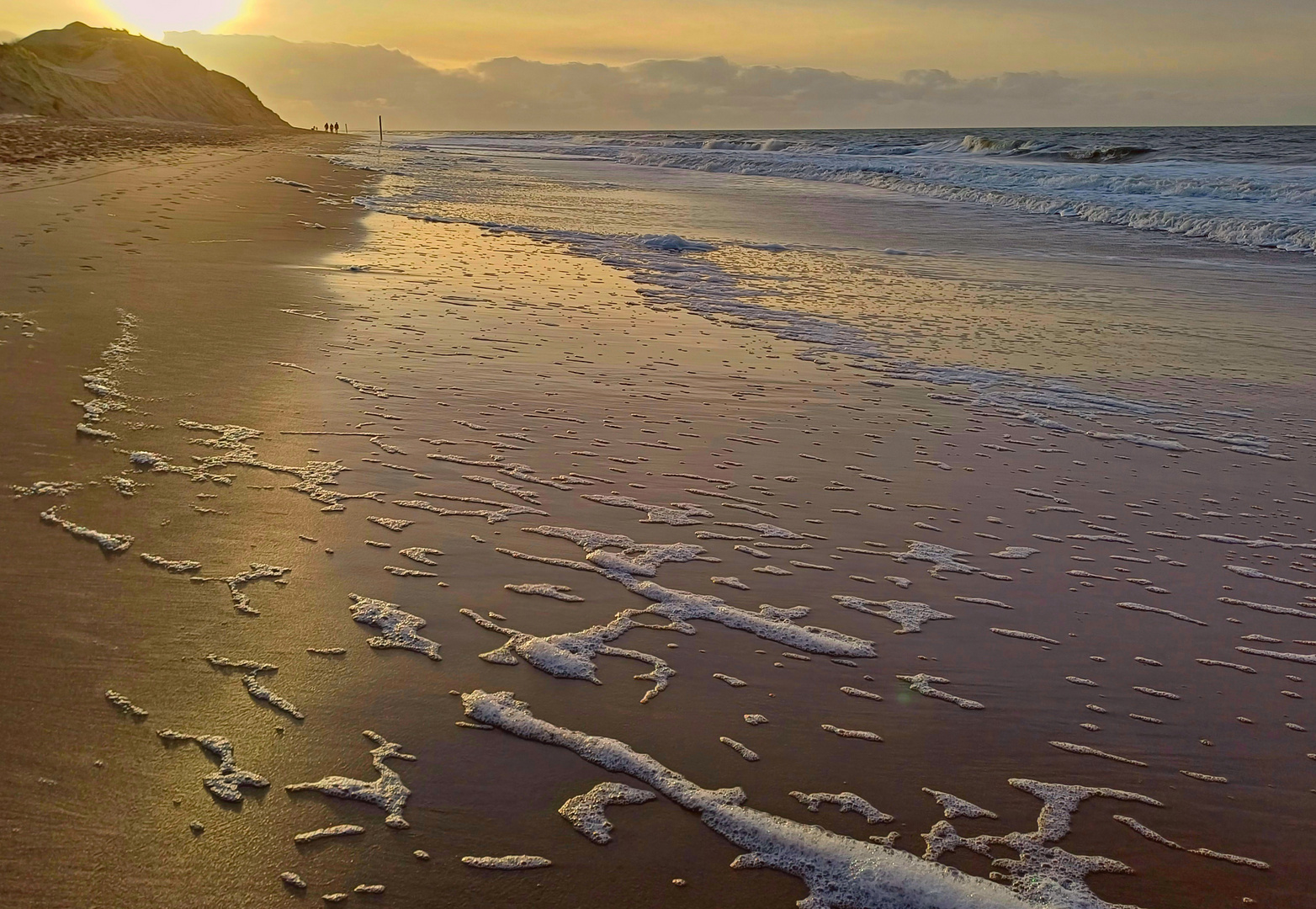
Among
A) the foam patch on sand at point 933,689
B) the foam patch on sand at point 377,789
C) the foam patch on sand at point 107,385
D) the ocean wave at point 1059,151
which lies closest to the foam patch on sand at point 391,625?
the foam patch on sand at point 377,789

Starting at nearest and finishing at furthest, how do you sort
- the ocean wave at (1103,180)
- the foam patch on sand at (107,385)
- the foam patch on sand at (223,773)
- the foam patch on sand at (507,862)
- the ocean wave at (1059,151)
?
the foam patch on sand at (507,862)
the foam patch on sand at (223,773)
the foam patch on sand at (107,385)
the ocean wave at (1103,180)
the ocean wave at (1059,151)

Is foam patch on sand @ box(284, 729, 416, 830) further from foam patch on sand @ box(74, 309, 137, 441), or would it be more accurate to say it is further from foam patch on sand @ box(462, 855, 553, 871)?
foam patch on sand @ box(74, 309, 137, 441)

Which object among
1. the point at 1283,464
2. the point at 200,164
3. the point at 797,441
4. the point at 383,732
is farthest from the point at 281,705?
the point at 200,164

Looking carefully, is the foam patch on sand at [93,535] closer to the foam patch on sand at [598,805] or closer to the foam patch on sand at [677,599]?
the foam patch on sand at [677,599]

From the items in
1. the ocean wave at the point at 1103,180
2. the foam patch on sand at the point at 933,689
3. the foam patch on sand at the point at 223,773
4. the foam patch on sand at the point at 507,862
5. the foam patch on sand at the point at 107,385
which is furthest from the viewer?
the ocean wave at the point at 1103,180

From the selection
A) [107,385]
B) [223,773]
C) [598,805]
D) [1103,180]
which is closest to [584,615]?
[598,805]

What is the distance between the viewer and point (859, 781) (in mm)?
2670

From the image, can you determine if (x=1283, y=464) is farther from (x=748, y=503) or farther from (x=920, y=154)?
(x=920, y=154)

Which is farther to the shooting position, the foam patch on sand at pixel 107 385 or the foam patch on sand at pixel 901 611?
the foam patch on sand at pixel 107 385

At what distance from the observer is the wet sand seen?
2.34m

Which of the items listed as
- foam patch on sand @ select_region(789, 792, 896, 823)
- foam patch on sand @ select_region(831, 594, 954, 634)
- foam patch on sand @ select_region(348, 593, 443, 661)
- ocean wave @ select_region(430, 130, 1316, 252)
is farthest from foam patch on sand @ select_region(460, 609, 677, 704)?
ocean wave @ select_region(430, 130, 1316, 252)

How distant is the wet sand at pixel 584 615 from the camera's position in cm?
234

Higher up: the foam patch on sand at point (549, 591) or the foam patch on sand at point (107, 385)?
the foam patch on sand at point (107, 385)

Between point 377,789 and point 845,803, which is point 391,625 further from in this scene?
point 845,803
